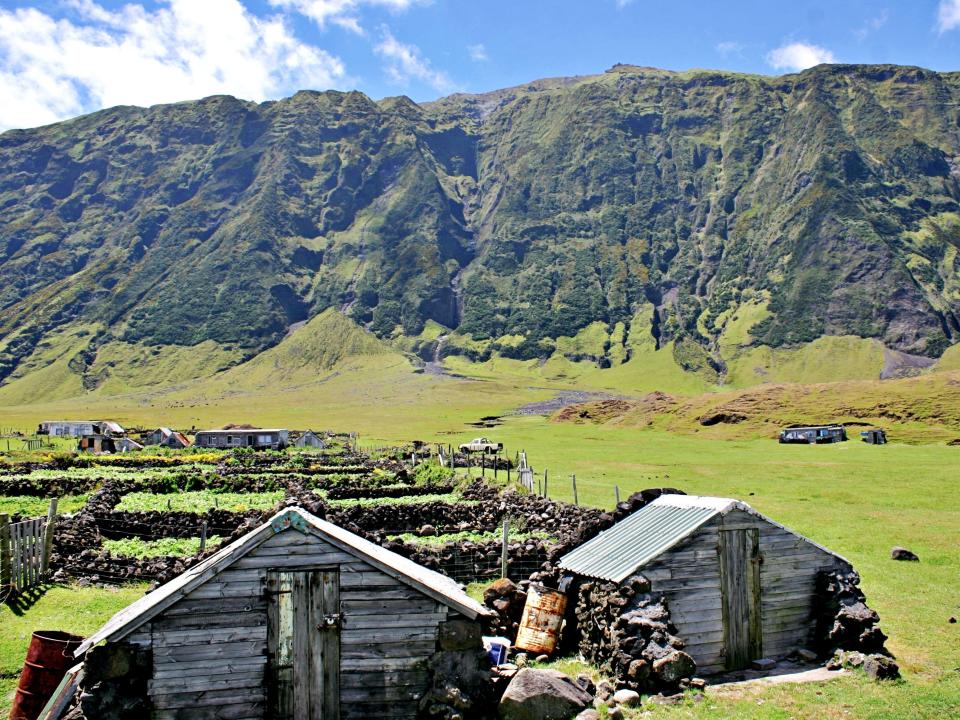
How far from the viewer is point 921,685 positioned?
53.1 ft

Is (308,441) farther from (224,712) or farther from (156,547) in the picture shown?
(224,712)

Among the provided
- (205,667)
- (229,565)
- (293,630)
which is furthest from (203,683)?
(229,565)

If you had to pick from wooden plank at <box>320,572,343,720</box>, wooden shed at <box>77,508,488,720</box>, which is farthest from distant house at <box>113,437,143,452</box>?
wooden plank at <box>320,572,343,720</box>

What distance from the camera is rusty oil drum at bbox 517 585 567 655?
1875 cm

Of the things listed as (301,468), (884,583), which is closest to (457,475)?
(301,468)

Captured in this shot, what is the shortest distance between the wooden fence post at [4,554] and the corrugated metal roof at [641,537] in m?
15.4

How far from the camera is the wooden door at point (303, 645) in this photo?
13.9m

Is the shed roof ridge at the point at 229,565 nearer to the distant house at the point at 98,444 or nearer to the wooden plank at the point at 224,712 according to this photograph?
the wooden plank at the point at 224,712

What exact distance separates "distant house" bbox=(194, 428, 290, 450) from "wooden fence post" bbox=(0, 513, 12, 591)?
266 feet

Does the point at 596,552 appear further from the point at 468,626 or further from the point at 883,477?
the point at 883,477

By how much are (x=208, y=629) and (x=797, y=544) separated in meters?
14.1

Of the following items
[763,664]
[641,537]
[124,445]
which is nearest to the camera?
[763,664]

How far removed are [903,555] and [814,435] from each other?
62597mm

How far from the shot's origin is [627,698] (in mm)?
15695
